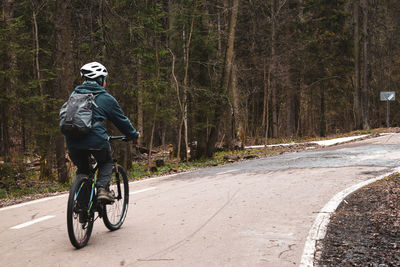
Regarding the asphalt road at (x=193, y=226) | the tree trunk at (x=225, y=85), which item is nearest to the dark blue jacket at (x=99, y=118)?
the asphalt road at (x=193, y=226)

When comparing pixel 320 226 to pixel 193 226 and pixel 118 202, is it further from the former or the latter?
pixel 118 202

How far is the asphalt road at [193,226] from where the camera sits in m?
4.61

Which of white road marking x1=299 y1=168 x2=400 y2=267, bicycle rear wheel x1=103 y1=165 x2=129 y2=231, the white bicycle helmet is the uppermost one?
the white bicycle helmet

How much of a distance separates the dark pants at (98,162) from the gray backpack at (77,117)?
0.24 meters

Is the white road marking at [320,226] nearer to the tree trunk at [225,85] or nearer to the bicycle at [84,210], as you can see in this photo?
the bicycle at [84,210]

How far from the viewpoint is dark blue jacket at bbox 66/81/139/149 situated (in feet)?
16.4

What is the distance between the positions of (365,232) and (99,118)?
3.66m

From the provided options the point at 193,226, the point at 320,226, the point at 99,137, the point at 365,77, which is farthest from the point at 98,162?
the point at 365,77

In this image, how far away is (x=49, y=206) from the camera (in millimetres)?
7785

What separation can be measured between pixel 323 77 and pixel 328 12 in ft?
19.3

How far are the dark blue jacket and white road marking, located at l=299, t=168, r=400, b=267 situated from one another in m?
2.62

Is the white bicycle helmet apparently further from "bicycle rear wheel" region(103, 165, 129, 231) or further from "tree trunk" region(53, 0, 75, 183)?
"tree trunk" region(53, 0, 75, 183)

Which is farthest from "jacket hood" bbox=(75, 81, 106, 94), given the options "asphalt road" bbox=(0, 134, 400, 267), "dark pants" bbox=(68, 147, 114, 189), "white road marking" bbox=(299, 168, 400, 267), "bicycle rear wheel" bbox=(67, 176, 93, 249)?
"white road marking" bbox=(299, 168, 400, 267)

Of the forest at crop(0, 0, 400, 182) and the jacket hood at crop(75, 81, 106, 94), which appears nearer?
the jacket hood at crop(75, 81, 106, 94)
